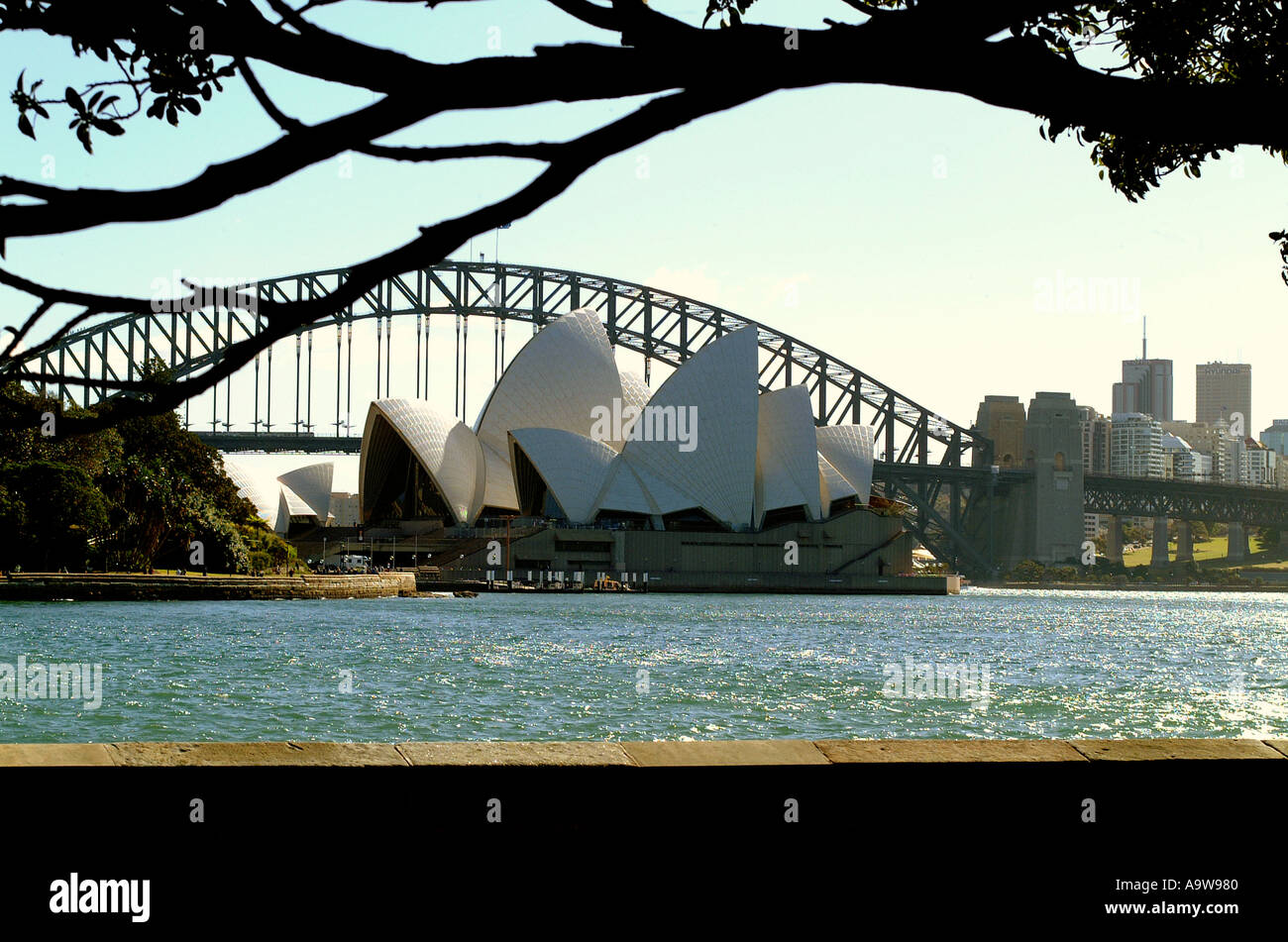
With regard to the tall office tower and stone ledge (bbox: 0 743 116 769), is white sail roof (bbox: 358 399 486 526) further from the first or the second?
the tall office tower

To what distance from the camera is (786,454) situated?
3248 inches

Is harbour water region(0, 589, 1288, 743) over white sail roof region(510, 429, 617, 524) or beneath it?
beneath

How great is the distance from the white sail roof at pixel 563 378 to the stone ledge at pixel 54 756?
2903 inches

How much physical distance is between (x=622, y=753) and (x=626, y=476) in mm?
75876

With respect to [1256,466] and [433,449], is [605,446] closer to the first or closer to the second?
[433,449]

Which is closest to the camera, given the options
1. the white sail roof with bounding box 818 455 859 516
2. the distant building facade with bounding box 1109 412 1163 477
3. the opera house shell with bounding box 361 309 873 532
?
the opera house shell with bounding box 361 309 873 532

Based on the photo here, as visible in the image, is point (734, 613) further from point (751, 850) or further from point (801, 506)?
point (751, 850)

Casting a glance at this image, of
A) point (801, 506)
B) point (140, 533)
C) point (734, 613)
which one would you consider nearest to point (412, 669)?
point (734, 613)

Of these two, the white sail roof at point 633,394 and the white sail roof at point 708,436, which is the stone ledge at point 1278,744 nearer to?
the white sail roof at point 708,436

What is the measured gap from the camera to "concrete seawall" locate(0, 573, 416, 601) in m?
44.1

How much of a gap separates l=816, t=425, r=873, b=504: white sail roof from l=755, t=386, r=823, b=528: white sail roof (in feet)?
17.8

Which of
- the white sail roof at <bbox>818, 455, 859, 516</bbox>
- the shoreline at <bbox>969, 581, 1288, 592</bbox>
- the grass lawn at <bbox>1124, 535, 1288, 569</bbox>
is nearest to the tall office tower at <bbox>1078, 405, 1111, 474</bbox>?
the grass lawn at <bbox>1124, 535, 1288, 569</bbox>

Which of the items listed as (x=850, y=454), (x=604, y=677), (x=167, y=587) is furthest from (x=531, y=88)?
(x=850, y=454)
